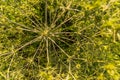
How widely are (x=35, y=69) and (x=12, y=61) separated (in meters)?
0.14

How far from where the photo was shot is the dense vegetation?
67.6 inches

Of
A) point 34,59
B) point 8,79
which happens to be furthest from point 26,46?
point 8,79

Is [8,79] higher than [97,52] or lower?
lower

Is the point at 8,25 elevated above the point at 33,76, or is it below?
above

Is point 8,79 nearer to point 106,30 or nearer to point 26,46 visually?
point 26,46

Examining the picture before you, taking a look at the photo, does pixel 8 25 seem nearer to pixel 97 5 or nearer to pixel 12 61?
pixel 12 61

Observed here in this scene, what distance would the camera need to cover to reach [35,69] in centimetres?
179

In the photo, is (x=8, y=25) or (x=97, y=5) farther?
(x=8, y=25)

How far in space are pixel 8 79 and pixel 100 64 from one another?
529 mm

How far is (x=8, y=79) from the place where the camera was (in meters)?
1.71

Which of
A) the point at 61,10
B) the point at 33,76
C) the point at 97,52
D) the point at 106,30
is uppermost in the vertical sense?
the point at 61,10

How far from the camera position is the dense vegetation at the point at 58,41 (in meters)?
1.72

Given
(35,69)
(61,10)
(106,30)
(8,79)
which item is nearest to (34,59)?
(35,69)

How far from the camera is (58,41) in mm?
1821
